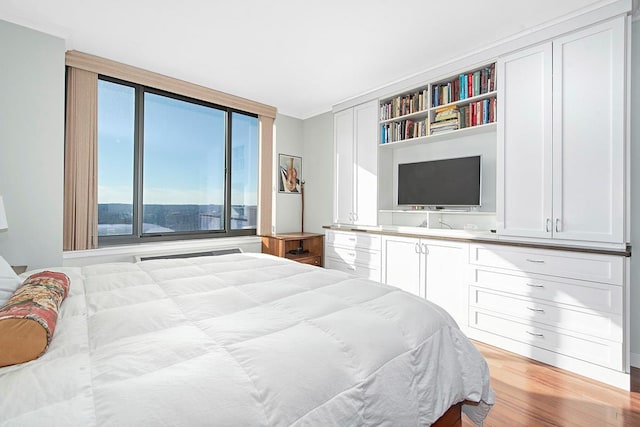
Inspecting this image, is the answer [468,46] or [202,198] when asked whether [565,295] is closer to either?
[468,46]

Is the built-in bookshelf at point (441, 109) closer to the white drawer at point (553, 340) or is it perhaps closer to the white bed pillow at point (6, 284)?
the white drawer at point (553, 340)

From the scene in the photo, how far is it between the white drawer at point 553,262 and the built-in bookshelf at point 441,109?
1.14 meters

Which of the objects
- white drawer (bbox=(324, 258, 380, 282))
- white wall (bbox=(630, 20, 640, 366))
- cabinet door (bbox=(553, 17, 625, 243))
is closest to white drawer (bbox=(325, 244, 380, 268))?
white drawer (bbox=(324, 258, 380, 282))

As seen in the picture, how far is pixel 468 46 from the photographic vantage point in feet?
9.18

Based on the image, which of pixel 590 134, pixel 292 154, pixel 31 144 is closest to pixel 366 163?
pixel 292 154

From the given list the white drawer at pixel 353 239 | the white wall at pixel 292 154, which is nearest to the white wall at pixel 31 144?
the white wall at pixel 292 154

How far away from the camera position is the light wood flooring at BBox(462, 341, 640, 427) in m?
1.77

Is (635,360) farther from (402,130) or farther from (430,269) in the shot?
(402,130)

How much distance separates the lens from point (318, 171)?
4.67 m

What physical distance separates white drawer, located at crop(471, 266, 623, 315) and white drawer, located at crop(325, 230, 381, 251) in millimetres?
1154

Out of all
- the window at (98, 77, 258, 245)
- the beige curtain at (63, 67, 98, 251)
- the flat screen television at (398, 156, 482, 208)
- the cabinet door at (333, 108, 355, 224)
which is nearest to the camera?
the beige curtain at (63, 67, 98, 251)

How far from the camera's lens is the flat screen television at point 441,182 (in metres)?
3.03

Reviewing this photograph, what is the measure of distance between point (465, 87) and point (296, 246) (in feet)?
9.24

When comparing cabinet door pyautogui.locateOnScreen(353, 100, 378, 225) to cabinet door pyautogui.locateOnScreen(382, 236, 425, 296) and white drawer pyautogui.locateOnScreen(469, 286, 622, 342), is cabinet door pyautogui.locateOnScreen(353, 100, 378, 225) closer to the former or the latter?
cabinet door pyautogui.locateOnScreen(382, 236, 425, 296)
